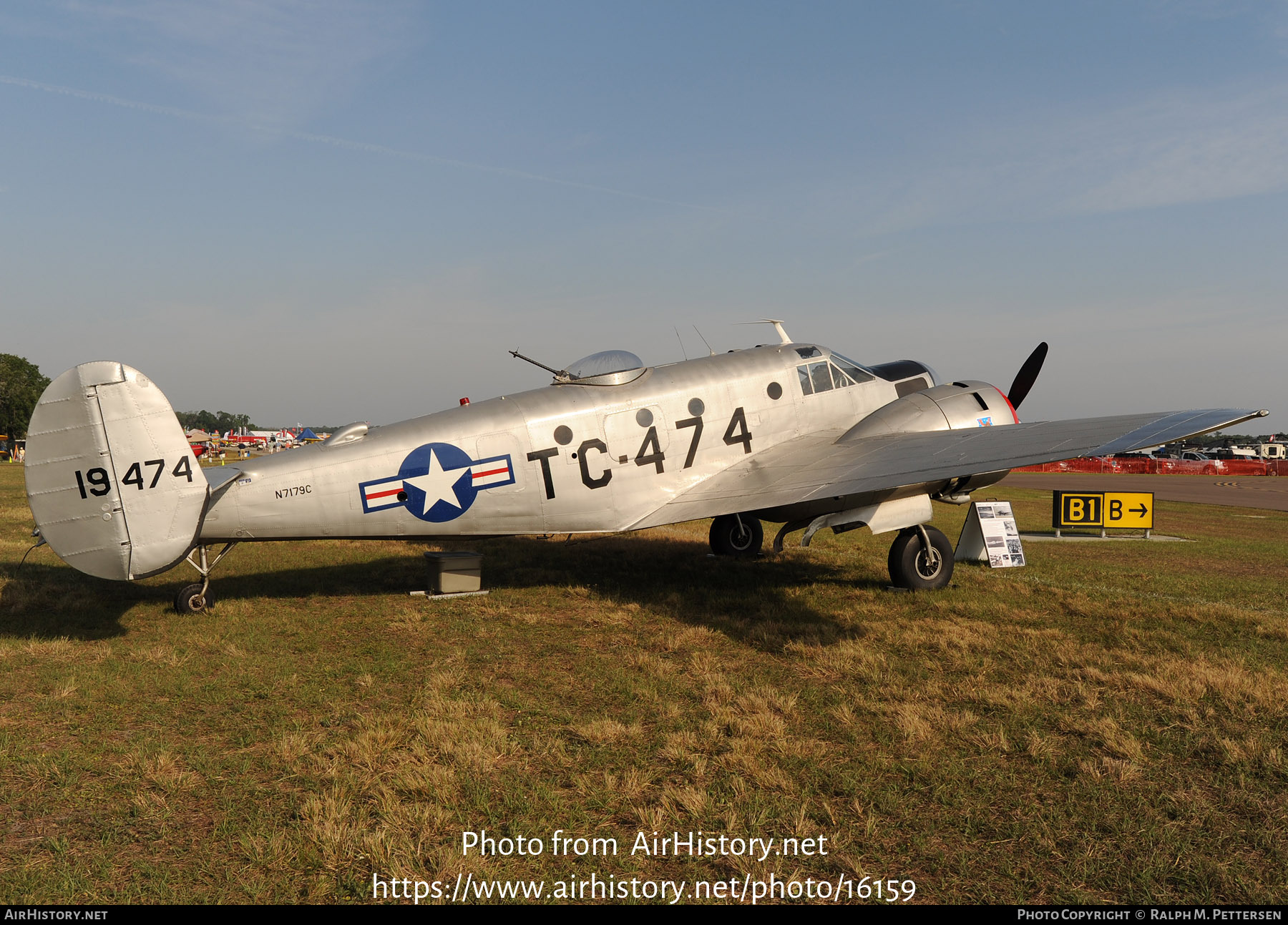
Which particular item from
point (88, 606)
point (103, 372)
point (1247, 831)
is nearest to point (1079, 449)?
point (1247, 831)

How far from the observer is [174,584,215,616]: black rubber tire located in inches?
351

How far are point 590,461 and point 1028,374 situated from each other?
7890 mm

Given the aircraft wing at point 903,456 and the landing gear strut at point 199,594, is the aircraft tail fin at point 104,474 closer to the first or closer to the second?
the landing gear strut at point 199,594

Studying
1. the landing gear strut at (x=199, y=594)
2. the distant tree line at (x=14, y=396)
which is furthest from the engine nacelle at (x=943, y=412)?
the distant tree line at (x=14, y=396)

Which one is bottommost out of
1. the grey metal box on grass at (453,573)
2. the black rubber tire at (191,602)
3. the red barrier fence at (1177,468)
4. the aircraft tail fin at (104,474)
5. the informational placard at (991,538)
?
the red barrier fence at (1177,468)

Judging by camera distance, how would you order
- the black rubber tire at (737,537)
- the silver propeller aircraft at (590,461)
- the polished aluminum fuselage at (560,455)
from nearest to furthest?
the silver propeller aircraft at (590,461)
the polished aluminum fuselage at (560,455)
the black rubber tire at (737,537)

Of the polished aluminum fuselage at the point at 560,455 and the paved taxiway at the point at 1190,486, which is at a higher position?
the polished aluminum fuselage at the point at 560,455

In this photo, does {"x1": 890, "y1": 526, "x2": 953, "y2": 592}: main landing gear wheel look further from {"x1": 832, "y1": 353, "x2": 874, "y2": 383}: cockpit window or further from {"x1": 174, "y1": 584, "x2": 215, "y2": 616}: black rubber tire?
{"x1": 174, "y1": 584, "x2": 215, "y2": 616}: black rubber tire

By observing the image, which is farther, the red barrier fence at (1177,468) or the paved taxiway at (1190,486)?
the red barrier fence at (1177,468)

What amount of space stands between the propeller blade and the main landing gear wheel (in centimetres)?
361

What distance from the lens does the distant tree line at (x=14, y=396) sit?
273 ft

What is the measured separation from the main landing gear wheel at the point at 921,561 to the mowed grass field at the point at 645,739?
0.40 metres

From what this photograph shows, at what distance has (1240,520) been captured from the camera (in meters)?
22.4
